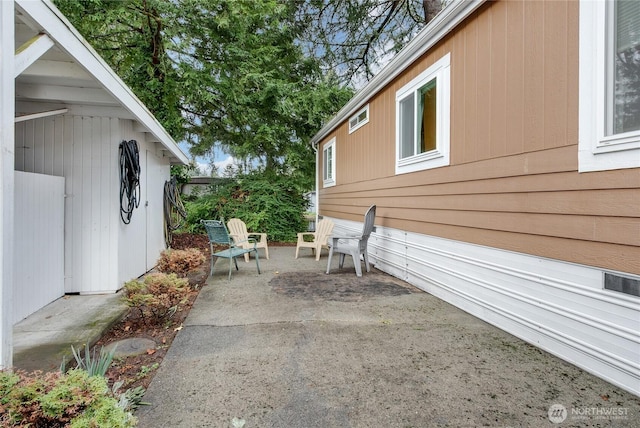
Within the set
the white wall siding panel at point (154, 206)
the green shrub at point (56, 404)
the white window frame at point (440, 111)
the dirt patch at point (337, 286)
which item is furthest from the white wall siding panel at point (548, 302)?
the white wall siding panel at point (154, 206)

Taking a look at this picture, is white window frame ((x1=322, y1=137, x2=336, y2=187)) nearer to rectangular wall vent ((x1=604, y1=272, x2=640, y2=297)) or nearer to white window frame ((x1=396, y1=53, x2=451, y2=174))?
white window frame ((x1=396, y1=53, x2=451, y2=174))

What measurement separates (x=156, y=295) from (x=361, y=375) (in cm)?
196

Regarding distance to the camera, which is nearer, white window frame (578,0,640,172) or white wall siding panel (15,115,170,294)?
white window frame (578,0,640,172)

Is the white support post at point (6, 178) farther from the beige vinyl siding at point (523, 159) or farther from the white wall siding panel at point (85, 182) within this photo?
the beige vinyl siding at point (523, 159)

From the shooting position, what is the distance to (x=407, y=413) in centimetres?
175

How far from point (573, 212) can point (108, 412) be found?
283 centimetres

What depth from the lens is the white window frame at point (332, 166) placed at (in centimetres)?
852

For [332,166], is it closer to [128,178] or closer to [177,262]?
[177,262]

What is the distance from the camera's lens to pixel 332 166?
8.76 meters

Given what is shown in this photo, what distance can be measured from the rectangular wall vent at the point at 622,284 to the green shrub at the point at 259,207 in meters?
7.77

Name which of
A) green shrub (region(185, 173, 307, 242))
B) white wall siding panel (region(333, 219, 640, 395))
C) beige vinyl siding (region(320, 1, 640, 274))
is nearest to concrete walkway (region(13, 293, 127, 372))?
white wall siding panel (region(333, 219, 640, 395))

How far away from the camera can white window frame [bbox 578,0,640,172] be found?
200 centimetres

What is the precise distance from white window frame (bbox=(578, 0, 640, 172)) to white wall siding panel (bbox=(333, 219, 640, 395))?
70 cm

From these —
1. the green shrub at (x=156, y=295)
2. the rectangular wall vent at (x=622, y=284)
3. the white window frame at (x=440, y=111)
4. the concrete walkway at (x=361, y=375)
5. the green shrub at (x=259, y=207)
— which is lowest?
the concrete walkway at (x=361, y=375)
